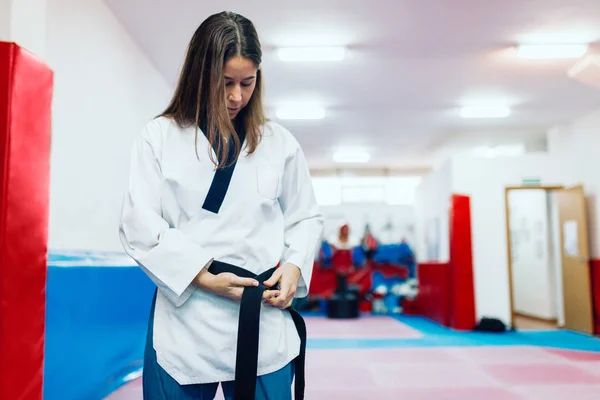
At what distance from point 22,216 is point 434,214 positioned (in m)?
8.95

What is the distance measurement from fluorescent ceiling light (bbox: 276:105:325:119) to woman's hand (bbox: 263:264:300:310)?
6427 mm

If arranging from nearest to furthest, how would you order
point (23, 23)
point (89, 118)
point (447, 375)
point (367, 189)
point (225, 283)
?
point (225, 283) < point (23, 23) < point (89, 118) < point (447, 375) < point (367, 189)

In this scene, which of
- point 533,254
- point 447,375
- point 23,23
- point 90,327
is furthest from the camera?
point 533,254

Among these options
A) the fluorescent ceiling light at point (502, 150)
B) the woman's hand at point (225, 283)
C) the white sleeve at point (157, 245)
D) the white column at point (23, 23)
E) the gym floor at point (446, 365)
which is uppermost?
the fluorescent ceiling light at point (502, 150)

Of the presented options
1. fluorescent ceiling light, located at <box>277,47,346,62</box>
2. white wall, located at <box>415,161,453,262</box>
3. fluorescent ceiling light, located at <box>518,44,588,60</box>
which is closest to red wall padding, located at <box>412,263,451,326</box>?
white wall, located at <box>415,161,453,262</box>

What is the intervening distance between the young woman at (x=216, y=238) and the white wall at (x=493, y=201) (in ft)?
23.4

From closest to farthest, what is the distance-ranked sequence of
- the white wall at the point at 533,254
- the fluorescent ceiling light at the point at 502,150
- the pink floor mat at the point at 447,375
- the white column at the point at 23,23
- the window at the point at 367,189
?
the white column at the point at 23,23 < the pink floor mat at the point at 447,375 < the white wall at the point at 533,254 < the fluorescent ceiling light at the point at 502,150 < the window at the point at 367,189

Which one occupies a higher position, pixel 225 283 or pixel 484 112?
pixel 484 112

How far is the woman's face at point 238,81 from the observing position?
1209 millimetres

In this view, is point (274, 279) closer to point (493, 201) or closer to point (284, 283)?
→ point (284, 283)

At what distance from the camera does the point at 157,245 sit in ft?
3.67

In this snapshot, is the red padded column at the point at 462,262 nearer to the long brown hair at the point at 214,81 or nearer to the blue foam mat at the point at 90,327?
the blue foam mat at the point at 90,327

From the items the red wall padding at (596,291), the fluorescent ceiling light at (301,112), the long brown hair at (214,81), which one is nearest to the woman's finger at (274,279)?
the long brown hair at (214,81)

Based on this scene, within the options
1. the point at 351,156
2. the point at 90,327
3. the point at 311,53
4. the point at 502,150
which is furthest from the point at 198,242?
the point at 351,156
